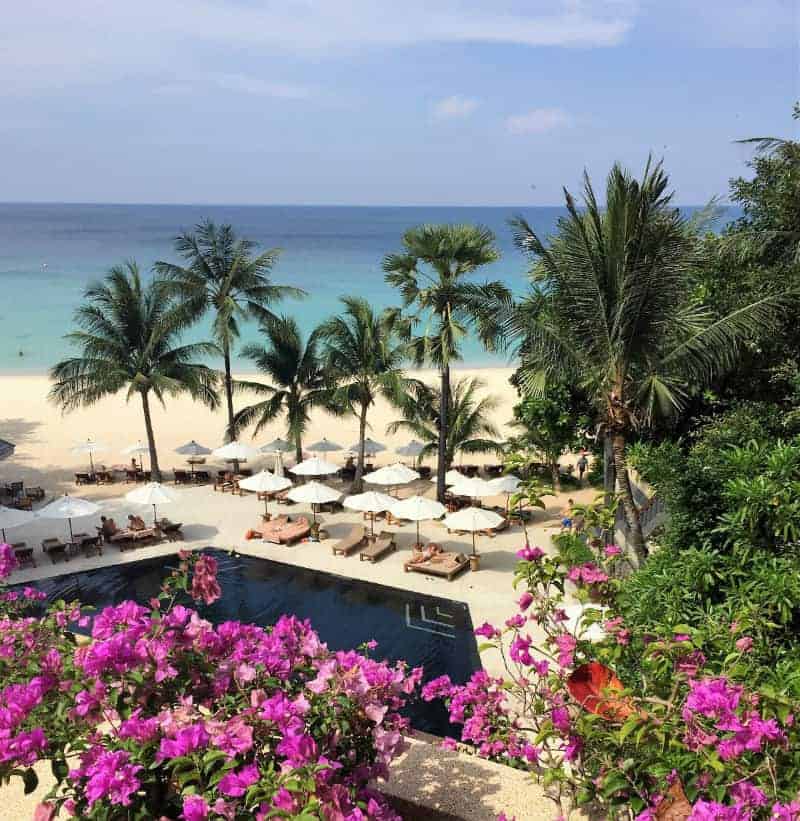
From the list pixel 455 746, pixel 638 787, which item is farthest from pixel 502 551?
pixel 638 787

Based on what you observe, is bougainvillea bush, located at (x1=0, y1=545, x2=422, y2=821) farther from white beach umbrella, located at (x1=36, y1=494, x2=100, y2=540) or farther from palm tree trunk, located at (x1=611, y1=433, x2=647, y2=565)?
white beach umbrella, located at (x1=36, y1=494, x2=100, y2=540)

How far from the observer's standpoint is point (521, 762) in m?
5.88

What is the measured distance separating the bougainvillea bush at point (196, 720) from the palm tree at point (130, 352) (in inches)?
655

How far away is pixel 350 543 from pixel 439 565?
2312mm

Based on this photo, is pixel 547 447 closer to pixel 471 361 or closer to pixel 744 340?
pixel 744 340

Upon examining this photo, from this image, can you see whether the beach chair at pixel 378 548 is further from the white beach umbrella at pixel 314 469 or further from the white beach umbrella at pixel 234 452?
the white beach umbrella at pixel 234 452

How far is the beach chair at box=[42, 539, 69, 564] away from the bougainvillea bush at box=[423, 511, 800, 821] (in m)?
12.8

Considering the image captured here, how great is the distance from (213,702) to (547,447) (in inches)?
610

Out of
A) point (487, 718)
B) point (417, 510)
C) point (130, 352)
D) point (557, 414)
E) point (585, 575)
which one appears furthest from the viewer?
point (130, 352)

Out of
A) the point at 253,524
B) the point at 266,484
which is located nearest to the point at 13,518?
the point at 253,524

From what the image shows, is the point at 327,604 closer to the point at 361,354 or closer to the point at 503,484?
the point at 503,484

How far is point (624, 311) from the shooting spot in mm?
10086

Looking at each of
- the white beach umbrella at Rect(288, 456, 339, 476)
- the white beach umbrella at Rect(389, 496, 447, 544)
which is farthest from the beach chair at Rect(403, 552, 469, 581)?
the white beach umbrella at Rect(288, 456, 339, 476)

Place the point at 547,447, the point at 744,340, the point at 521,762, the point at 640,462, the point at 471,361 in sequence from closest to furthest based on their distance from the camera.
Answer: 1. the point at 521,762
2. the point at 640,462
3. the point at 744,340
4. the point at 547,447
5. the point at 471,361
